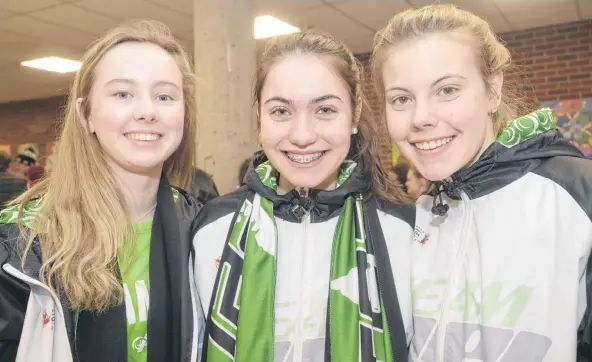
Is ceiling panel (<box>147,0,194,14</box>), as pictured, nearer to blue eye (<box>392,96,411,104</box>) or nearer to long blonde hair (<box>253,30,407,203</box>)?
long blonde hair (<box>253,30,407,203</box>)

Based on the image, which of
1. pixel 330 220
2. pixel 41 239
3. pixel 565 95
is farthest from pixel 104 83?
pixel 565 95

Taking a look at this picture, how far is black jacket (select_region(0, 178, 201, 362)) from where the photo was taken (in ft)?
4.76

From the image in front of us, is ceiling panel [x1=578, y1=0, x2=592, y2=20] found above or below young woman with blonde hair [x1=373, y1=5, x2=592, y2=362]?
above

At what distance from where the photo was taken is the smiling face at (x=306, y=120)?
5.48 feet

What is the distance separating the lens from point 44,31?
5973 millimetres

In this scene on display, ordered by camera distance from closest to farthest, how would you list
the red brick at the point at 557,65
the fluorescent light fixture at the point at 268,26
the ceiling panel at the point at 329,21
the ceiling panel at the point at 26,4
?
1. the ceiling panel at the point at 26,4
2. the ceiling panel at the point at 329,21
3. the fluorescent light fixture at the point at 268,26
4. the red brick at the point at 557,65

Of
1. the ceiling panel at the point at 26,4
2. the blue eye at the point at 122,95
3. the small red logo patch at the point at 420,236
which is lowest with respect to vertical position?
the small red logo patch at the point at 420,236

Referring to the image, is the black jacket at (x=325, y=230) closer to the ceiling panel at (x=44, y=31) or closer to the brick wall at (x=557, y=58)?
the brick wall at (x=557, y=58)

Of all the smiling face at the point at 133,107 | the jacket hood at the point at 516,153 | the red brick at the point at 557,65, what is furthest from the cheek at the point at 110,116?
the red brick at the point at 557,65

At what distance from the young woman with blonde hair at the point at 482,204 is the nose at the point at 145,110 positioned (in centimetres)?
75

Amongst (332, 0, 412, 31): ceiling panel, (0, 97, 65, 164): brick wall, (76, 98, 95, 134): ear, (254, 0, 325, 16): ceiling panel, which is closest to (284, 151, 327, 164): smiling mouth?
(76, 98, 95, 134): ear

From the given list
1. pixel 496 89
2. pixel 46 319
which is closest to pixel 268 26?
pixel 496 89

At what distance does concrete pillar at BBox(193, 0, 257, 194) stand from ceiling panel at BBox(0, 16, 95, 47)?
2.45 meters

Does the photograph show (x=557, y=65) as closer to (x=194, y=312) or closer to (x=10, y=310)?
(x=194, y=312)
